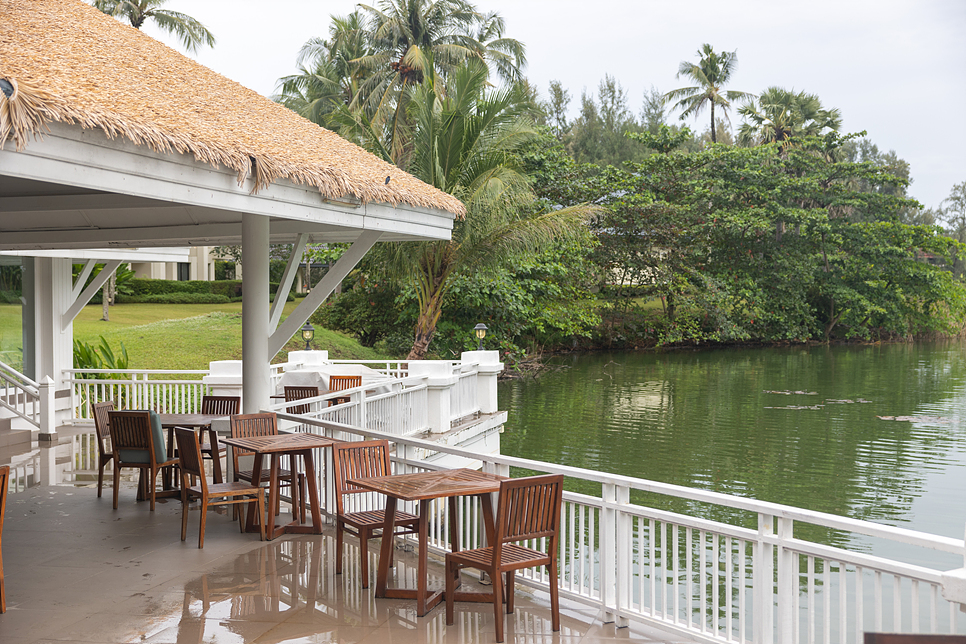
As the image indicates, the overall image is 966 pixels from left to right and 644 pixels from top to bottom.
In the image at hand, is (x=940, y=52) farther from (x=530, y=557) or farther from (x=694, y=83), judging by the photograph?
(x=694, y=83)

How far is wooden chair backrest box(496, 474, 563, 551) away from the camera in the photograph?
16.2 ft

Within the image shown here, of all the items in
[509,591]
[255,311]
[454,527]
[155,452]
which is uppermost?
[255,311]

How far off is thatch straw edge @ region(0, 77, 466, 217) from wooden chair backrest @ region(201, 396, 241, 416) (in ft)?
14.0

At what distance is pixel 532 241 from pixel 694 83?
34.5 m

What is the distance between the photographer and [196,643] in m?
4.98

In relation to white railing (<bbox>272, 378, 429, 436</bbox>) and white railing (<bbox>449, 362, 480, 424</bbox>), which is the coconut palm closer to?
white railing (<bbox>449, 362, 480, 424</bbox>)

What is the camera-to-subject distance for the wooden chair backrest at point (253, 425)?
7.57m

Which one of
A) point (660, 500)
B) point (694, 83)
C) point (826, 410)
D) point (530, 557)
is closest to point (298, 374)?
point (660, 500)

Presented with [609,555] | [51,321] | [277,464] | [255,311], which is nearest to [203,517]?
[277,464]

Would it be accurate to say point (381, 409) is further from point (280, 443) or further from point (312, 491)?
point (280, 443)

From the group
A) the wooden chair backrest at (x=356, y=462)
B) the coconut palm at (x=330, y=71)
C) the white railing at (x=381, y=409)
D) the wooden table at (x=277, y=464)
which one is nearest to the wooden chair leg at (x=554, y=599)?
the wooden chair backrest at (x=356, y=462)

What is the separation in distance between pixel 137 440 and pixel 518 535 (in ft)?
15.6

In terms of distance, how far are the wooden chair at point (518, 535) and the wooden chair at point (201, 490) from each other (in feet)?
8.27

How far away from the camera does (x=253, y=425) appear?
303 inches
